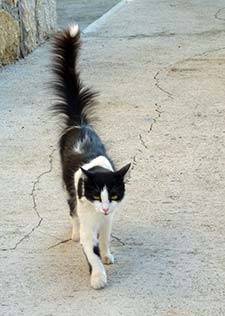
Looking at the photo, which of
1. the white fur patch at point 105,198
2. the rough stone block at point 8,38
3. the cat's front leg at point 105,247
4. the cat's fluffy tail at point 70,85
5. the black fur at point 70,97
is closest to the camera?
the white fur patch at point 105,198

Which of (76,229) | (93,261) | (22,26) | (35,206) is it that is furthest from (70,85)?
(22,26)

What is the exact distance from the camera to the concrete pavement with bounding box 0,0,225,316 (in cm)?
254

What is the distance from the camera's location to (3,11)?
19.6 feet

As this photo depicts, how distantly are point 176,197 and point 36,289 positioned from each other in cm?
95

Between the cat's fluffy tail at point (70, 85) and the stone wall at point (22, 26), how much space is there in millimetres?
2725

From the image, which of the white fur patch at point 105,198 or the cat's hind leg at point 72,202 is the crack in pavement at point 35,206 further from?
Result: the white fur patch at point 105,198

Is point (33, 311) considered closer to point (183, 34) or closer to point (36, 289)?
point (36, 289)

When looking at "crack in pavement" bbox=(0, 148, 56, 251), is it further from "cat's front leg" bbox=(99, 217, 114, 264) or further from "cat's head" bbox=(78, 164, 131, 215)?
"cat's head" bbox=(78, 164, 131, 215)

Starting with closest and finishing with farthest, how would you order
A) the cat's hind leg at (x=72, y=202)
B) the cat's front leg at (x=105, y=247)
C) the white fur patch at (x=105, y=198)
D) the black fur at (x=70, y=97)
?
the white fur patch at (x=105, y=198) → the cat's front leg at (x=105, y=247) → the cat's hind leg at (x=72, y=202) → the black fur at (x=70, y=97)

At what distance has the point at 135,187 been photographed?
3.44m

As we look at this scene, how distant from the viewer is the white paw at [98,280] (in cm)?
255

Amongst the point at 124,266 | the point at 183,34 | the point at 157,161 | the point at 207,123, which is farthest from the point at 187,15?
the point at 124,266

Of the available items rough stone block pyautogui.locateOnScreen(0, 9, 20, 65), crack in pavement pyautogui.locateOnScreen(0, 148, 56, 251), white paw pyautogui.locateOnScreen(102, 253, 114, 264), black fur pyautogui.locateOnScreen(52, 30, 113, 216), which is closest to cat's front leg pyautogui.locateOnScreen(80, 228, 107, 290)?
white paw pyautogui.locateOnScreen(102, 253, 114, 264)

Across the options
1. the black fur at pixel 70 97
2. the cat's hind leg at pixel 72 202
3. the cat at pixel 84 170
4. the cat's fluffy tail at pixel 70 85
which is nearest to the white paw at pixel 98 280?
the cat at pixel 84 170
